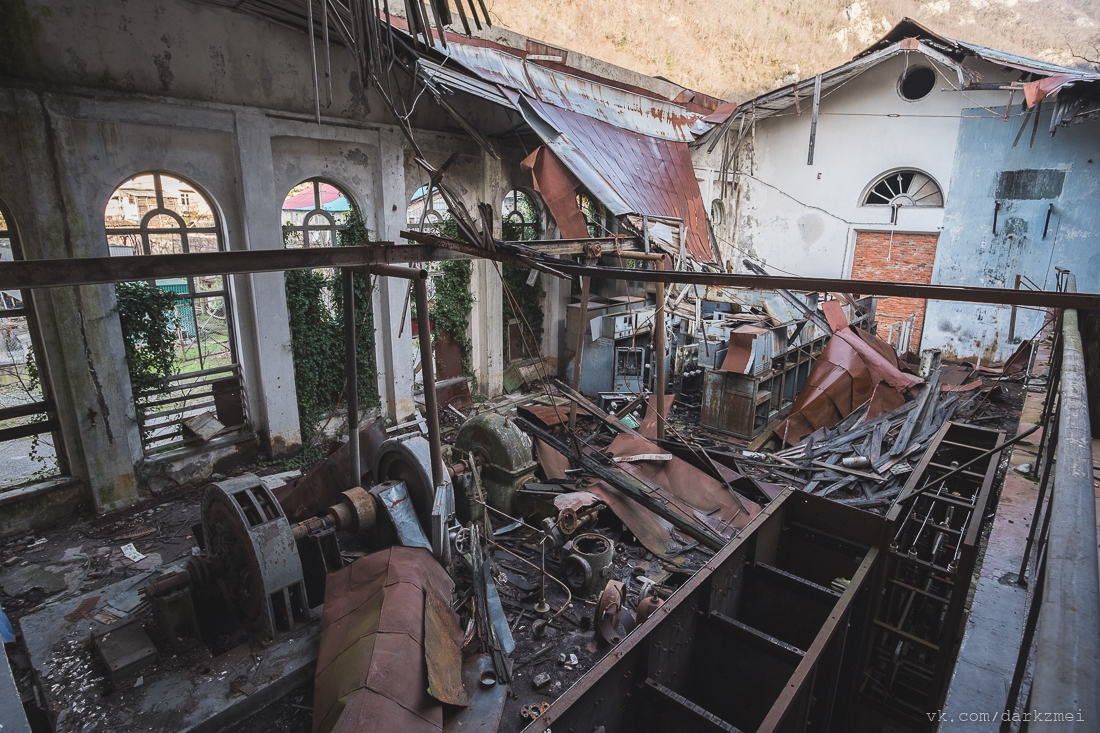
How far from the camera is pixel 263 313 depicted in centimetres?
899

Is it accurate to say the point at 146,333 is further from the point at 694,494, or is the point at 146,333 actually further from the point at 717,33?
the point at 717,33

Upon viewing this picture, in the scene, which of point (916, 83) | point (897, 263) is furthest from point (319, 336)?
point (916, 83)

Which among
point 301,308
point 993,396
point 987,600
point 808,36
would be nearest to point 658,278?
point 987,600

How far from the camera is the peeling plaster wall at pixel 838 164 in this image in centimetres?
1442

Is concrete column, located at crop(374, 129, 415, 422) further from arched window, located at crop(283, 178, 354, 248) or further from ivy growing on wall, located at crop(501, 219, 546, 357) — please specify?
ivy growing on wall, located at crop(501, 219, 546, 357)

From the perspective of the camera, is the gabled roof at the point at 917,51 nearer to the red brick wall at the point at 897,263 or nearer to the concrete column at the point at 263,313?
the red brick wall at the point at 897,263

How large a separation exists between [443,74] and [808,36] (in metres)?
28.0

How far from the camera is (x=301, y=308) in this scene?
9.55m

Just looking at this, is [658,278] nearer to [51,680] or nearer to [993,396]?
[51,680]

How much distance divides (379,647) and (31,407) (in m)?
6.67

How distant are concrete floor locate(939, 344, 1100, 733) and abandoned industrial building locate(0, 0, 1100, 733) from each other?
0.06ft

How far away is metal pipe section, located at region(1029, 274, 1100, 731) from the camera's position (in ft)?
2.64

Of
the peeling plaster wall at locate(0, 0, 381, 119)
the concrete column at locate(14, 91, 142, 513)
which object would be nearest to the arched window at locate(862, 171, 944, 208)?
the peeling plaster wall at locate(0, 0, 381, 119)

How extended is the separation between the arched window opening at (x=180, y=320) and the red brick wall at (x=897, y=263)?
1477 centimetres
